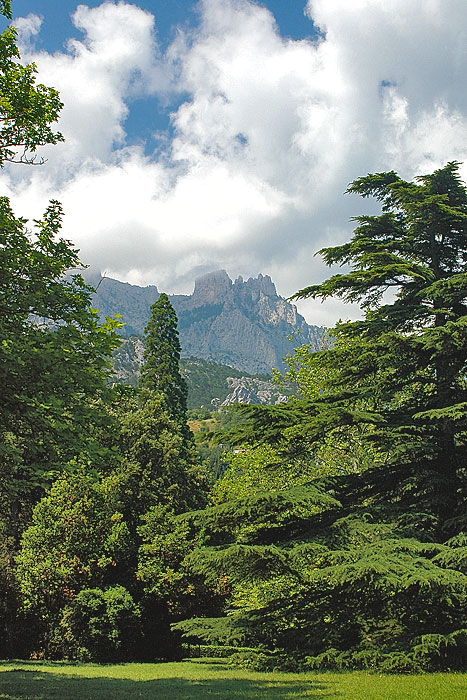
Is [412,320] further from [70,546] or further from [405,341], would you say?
[70,546]

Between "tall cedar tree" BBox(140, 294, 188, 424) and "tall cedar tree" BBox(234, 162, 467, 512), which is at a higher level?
"tall cedar tree" BBox(140, 294, 188, 424)

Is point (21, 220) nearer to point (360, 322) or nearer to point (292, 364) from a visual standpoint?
point (360, 322)

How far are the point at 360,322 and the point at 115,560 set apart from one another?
46.0ft

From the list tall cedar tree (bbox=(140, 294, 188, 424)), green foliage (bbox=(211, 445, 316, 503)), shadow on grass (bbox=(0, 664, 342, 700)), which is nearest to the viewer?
shadow on grass (bbox=(0, 664, 342, 700))

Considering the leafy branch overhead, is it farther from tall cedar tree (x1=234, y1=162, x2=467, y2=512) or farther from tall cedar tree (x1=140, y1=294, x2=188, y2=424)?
tall cedar tree (x1=140, y1=294, x2=188, y2=424)

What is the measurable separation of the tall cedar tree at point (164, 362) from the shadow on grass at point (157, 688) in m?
25.6

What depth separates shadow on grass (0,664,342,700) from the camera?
9.43 meters

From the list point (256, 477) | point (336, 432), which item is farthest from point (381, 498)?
Result: point (256, 477)

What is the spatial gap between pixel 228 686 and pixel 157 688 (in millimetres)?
1660

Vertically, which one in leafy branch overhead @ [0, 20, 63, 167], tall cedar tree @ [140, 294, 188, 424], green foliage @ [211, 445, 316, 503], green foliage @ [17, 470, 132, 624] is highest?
tall cedar tree @ [140, 294, 188, 424]

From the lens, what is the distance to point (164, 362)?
41.1 m

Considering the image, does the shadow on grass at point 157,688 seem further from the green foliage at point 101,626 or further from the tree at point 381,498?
the green foliage at point 101,626

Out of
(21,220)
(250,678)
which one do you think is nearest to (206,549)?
(250,678)

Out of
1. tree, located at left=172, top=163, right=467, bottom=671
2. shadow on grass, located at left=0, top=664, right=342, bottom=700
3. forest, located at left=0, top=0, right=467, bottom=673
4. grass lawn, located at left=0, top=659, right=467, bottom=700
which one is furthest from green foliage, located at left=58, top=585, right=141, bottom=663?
tree, located at left=172, top=163, right=467, bottom=671
